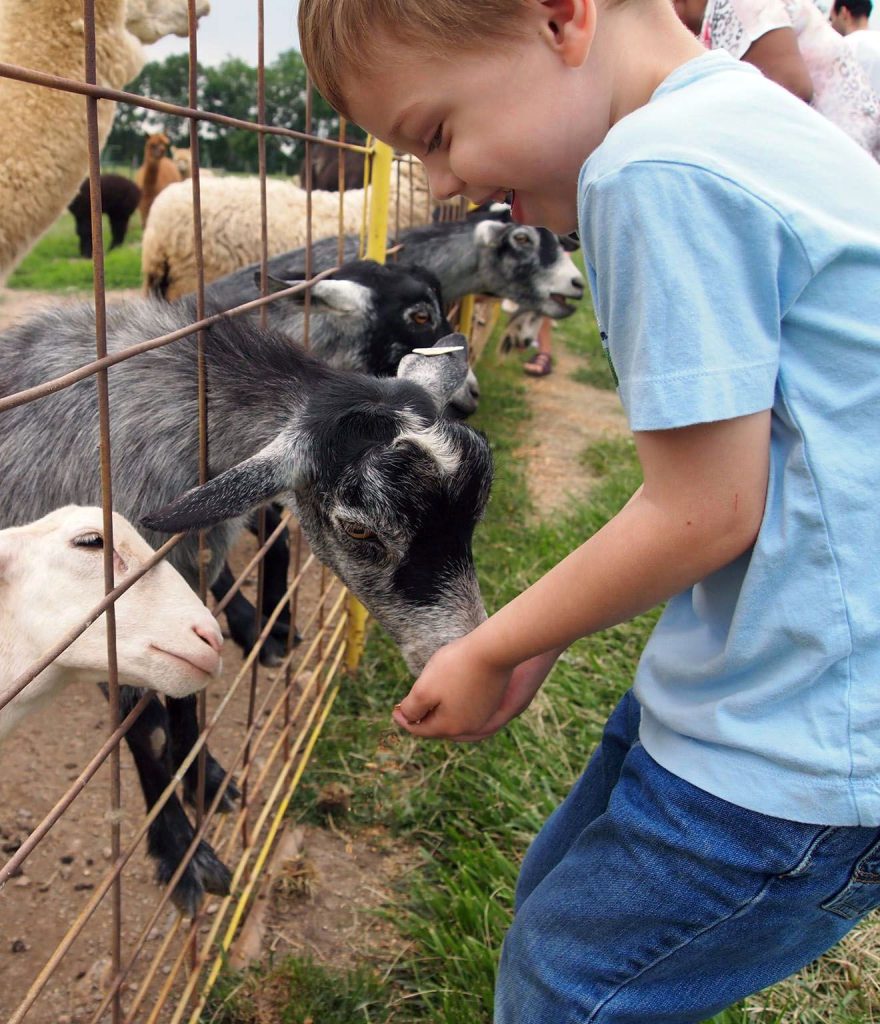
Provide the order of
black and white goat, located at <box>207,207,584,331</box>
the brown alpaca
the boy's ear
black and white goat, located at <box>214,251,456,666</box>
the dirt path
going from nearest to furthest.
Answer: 1. the boy's ear
2. black and white goat, located at <box>214,251,456,666</box>
3. black and white goat, located at <box>207,207,584,331</box>
4. the dirt path
5. the brown alpaca

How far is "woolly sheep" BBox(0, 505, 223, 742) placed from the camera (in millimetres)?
1423

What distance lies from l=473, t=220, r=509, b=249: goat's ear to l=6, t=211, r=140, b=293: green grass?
404cm

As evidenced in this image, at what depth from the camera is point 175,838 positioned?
6.73 ft

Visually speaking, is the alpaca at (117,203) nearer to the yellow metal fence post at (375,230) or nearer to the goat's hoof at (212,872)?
the yellow metal fence post at (375,230)

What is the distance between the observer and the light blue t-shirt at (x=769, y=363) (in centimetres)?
90

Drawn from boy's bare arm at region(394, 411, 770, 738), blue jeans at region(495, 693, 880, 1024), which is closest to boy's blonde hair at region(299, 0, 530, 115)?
boy's bare arm at region(394, 411, 770, 738)

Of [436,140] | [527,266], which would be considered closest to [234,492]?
[436,140]

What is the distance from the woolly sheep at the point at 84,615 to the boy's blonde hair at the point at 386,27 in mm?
839

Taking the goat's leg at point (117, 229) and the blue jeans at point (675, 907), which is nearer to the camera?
the blue jeans at point (675, 907)

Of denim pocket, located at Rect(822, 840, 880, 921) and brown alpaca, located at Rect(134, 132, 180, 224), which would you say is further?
brown alpaca, located at Rect(134, 132, 180, 224)

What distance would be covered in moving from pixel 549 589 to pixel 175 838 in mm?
1405

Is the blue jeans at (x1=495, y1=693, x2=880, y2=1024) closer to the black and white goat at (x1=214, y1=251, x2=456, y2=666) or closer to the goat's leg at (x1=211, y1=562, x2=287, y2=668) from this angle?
the goat's leg at (x1=211, y1=562, x2=287, y2=668)

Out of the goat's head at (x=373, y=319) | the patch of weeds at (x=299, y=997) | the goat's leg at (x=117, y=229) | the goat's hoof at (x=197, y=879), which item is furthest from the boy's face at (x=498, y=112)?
the goat's leg at (x=117, y=229)

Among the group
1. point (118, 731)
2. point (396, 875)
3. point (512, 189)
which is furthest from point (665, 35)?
point (396, 875)
